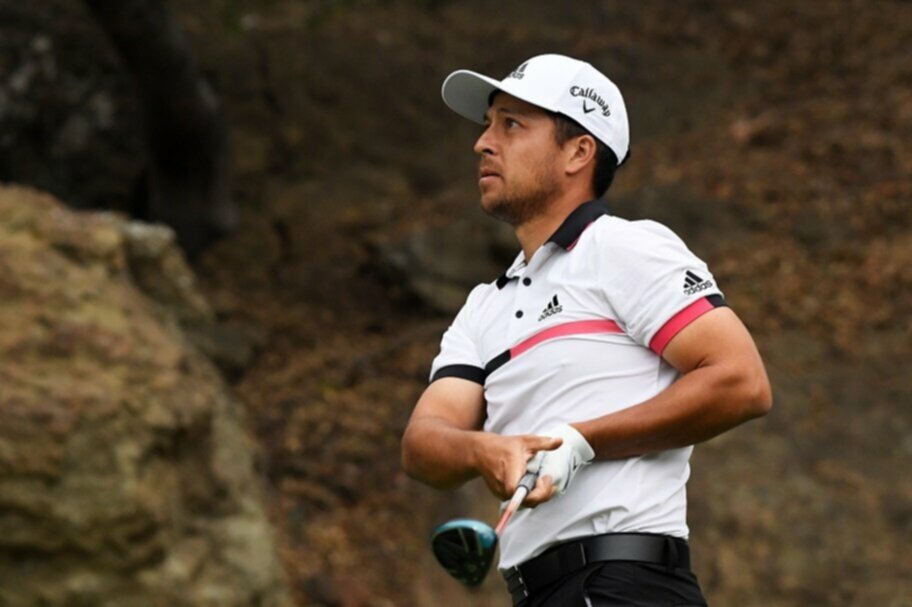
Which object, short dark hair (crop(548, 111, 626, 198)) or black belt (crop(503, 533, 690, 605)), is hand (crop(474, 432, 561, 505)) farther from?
short dark hair (crop(548, 111, 626, 198))

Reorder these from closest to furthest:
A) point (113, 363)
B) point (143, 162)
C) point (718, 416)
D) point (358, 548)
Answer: point (718, 416), point (113, 363), point (358, 548), point (143, 162)

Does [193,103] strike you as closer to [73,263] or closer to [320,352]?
[320,352]

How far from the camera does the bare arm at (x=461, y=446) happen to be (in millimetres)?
3324

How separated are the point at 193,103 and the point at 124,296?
3625 millimetres

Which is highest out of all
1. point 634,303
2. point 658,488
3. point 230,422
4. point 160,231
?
point 160,231

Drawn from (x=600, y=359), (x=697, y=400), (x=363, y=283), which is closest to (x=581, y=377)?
(x=600, y=359)

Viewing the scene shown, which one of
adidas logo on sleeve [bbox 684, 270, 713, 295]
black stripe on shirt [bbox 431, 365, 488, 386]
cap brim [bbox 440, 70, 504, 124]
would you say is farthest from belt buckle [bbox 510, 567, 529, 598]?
cap brim [bbox 440, 70, 504, 124]

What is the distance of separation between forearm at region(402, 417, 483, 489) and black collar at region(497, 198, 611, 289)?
0.52m

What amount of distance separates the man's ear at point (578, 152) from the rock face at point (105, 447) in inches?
145

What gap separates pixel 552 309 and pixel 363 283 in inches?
315

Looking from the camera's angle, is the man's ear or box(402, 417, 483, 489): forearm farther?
the man's ear

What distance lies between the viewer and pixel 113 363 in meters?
7.39

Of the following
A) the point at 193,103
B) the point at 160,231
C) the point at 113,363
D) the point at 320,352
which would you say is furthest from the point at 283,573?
the point at 193,103

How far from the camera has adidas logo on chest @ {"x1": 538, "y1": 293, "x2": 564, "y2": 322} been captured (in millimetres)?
3691
